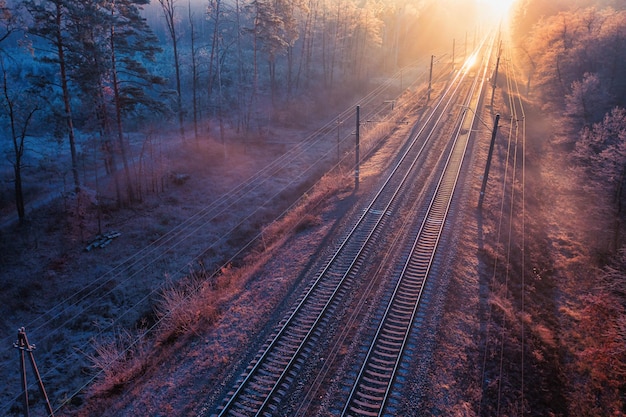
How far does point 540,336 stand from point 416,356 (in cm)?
544

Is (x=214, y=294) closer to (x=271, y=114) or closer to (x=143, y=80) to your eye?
(x=271, y=114)

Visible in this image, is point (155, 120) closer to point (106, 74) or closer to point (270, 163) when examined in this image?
point (270, 163)

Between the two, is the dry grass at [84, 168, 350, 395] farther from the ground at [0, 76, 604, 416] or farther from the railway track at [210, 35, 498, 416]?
the railway track at [210, 35, 498, 416]

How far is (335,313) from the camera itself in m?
14.3

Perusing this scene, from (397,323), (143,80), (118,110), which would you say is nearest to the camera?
(397,323)

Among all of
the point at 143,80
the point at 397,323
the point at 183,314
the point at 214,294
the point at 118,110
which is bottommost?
the point at 214,294

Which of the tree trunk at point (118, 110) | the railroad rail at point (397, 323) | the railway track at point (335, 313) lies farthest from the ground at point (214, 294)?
the tree trunk at point (118, 110)

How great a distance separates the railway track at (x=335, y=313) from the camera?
11.0m

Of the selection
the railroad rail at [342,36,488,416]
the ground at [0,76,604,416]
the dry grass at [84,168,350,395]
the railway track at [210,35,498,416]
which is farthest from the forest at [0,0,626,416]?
the dry grass at [84,168,350,395]

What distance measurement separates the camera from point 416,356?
12.3 meters

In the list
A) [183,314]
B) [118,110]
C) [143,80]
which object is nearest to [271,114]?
[143,80]

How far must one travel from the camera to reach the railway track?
36.1 ft

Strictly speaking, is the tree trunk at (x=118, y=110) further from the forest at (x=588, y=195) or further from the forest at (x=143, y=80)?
the forest at (x=588, y=195)

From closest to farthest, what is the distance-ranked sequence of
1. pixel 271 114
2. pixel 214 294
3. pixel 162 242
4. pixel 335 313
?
pixel 335 313 < pixel 214 294 < pixel 162 242 < pixel 271 114
